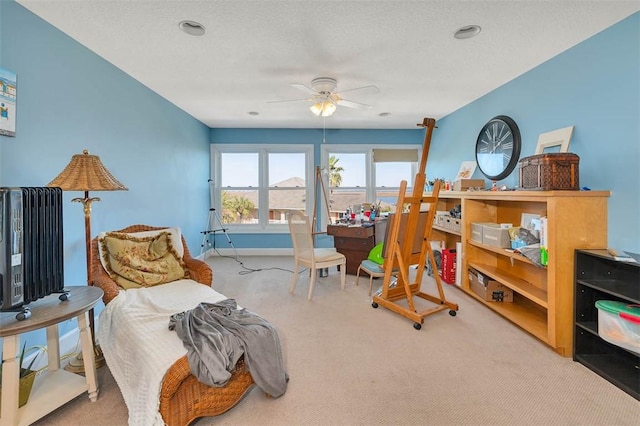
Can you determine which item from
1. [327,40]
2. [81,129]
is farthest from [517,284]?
[81,129]

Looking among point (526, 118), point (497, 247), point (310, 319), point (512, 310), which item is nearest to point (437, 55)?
point (526, 118)

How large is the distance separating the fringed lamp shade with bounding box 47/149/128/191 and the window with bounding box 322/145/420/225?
4.28 metres

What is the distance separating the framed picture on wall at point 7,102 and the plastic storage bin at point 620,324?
4.09 meters

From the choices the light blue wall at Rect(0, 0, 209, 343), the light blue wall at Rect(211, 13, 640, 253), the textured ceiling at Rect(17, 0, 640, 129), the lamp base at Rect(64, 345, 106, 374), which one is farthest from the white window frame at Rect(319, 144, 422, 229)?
the lamp base at Rect(64, 345, 106, 374)

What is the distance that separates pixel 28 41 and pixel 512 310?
15.2ft

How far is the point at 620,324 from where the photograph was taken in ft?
6.33

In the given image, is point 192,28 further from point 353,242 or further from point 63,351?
point 353,242

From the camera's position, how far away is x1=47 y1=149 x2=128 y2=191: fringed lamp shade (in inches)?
79.7

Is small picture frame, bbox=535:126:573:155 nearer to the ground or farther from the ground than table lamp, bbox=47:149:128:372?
farther from the ground

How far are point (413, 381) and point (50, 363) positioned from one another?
233 centimetres

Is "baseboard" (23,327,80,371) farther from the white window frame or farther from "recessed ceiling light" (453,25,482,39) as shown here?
the white window frame

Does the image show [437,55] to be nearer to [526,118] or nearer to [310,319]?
[526,118]

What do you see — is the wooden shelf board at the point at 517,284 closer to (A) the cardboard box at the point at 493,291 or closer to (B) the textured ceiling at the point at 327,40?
(A) the cardboard box at the point at 493,291

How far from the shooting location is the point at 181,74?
327 cm
